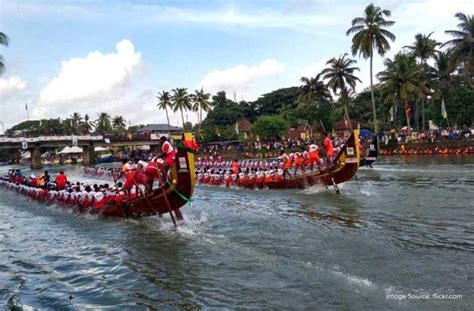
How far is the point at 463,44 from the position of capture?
4341cm

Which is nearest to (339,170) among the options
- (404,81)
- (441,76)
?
(404,81)

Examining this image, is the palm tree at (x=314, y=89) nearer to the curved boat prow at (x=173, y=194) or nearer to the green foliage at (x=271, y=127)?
the green foliage at (x=271, y=127)

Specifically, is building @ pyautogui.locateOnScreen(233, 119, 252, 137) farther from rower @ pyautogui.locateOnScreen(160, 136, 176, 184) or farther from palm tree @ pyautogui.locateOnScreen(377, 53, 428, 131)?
rower @ pyautogui.locateOnScreen(160, 136, 176, 184)

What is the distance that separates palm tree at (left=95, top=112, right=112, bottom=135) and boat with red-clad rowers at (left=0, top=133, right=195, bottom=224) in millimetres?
110052

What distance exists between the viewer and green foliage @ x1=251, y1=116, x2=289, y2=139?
6912cm

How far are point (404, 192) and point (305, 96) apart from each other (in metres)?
54.8

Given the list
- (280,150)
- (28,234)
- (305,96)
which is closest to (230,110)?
(305,96)

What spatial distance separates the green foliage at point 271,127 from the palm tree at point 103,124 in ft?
228

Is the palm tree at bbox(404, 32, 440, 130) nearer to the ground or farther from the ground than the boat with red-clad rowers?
farther from the ground

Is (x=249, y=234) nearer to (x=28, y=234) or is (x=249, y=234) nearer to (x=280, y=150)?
(x=28, y=234)

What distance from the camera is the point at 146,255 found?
469 inches

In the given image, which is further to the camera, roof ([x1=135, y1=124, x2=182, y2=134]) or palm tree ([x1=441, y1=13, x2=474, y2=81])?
roof ([x1=135, y1=124, x2=182, y2=134])

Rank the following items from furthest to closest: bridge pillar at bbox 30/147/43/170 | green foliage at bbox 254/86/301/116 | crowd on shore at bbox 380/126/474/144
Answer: green foliage at bbox 254/86/301/116, bridge pillar at bbox 30/147/43/170, crowd on shore at bbox 380/126/474/144

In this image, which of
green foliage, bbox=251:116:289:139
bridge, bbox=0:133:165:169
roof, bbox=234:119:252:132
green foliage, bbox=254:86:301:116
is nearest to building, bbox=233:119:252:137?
roof, bbox=234:119:252:132
